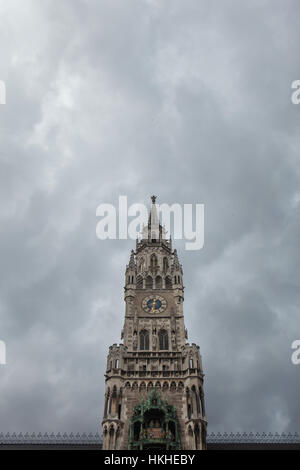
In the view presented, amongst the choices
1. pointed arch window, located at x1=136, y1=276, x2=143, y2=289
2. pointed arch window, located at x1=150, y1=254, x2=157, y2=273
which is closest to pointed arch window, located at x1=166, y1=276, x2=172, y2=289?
pointed arch window, located at x1=150, y1=254, x2=157, y2=273

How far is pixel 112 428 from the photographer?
163 feet

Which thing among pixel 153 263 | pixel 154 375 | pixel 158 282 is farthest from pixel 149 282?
A: pixel 154 375

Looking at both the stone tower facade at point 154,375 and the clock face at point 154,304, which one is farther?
the clock face at point 154,304

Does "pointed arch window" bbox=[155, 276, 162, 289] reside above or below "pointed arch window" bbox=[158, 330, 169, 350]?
above

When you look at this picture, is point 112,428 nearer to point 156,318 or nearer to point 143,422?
point 143,422

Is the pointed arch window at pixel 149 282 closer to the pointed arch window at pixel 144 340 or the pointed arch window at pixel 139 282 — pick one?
the pointed arch window at pixel 139 282

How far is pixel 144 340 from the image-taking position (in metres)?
62.1

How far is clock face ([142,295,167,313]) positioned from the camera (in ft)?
216

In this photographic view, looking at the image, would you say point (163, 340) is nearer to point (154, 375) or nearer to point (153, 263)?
point (154, 375)

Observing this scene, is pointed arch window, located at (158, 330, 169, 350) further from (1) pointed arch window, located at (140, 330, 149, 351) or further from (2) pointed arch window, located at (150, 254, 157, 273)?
(2) pointed arch window, located at (150, 254, 157, 273)

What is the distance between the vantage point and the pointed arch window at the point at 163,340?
61.4m

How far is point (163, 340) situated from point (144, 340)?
3.14 m

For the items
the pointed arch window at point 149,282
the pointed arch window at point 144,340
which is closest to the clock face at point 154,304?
the pointed arch window at point 149,282
